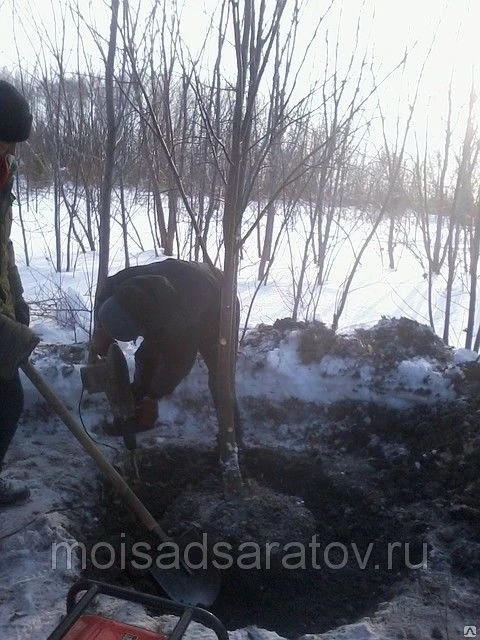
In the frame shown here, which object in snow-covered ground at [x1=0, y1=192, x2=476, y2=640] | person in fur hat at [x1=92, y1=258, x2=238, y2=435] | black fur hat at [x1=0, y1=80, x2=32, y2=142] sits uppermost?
black fur hat at [x1=0, y1=80, x2=32, y2=142]

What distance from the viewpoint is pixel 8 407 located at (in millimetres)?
2604

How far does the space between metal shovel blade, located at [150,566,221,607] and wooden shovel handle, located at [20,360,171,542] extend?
5.2 inches

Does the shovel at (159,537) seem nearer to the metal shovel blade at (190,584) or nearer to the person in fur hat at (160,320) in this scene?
the metal shovel blade at (190,584)

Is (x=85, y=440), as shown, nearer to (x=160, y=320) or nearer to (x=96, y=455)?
(x=96, y=455)

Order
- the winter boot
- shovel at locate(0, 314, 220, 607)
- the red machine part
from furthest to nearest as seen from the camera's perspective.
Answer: the winter boot, shovel at locate(0, 314, 220, 607), the red machine part

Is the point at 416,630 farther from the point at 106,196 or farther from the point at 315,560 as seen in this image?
the point at 106,196

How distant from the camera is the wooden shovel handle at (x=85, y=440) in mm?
2365

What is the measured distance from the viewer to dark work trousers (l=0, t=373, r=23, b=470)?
8.48 ft

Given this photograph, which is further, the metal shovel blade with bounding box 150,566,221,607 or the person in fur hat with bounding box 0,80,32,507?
the metal shovel blade with bounding box 150,566,221,607

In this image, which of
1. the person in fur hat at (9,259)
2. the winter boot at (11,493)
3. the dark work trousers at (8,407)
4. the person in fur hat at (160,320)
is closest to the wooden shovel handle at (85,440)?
the person in fur hat at (9,259)

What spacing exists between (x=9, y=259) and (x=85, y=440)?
2.83 ft

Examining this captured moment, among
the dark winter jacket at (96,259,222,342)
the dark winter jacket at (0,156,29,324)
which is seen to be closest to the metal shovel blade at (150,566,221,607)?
the dark winter jacket at (96,259,222,342)

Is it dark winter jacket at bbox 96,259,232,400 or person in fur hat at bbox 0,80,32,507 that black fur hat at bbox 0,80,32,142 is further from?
dark winter jacket at bbox 96,259,232,400

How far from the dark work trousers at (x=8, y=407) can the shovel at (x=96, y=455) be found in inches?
7.8
